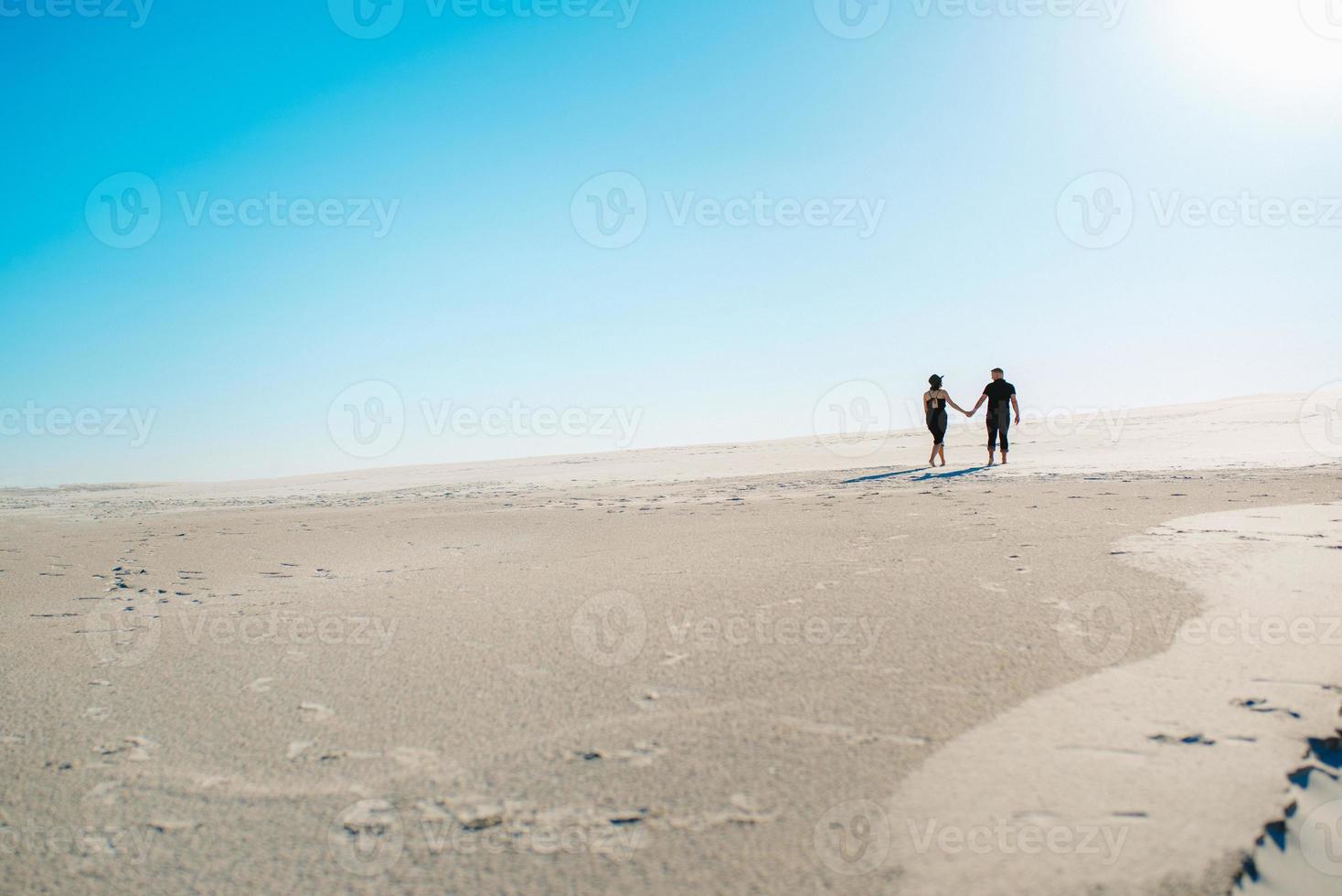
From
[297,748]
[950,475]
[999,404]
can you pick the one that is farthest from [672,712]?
[999,404]

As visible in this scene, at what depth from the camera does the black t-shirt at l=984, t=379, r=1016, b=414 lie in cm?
1277

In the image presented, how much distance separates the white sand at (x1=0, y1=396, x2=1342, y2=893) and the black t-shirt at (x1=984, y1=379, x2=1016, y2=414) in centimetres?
724

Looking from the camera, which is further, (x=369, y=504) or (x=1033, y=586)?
(x=369, y=504)

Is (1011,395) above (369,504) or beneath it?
above

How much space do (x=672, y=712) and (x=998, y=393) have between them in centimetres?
1190

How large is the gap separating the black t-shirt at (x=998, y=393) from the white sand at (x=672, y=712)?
7238 millimetres

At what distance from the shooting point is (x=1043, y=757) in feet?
6.79

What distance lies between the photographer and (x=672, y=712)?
8.14 ft

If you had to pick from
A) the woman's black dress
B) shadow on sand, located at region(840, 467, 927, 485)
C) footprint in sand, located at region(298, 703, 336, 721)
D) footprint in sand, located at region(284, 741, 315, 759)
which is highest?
the woman's black dress

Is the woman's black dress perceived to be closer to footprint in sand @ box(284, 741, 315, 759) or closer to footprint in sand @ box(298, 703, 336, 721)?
footprint in sand @ box(298, 703, 336, 721)

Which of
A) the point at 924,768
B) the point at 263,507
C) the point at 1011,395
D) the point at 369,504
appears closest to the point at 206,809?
the point at 924,768

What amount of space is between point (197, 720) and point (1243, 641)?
12.6 feet

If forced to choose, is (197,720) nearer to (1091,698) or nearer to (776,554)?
(1091,698)

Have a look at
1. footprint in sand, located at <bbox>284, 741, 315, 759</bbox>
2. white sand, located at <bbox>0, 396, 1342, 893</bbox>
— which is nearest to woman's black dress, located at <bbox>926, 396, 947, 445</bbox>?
white sand, located at <bbox>0, 396, 1342, 893</bbox>
